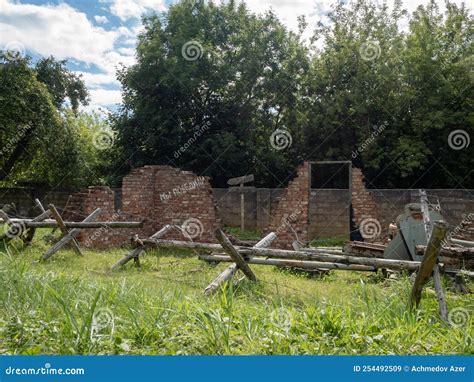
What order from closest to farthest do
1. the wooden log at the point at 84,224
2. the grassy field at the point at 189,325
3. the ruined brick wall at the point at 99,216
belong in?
the grassy field at the point at 189,325
the wooden log at the point at 84,224
the ruined brick wall at the point at 99,216

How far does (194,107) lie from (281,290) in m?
15.7

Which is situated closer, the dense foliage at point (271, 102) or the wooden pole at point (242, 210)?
the wooden pole at point (242, 210)

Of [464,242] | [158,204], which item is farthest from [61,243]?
[464,242]

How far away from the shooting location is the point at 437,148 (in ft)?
63.9

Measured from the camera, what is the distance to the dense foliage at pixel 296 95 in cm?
1933

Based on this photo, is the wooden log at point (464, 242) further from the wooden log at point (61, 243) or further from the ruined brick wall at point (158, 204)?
the wooden log at point (61, 243)

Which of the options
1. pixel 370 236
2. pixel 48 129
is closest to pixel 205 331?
pixel 370 236

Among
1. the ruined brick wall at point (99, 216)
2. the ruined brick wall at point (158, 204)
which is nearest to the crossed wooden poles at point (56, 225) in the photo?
the ruined brick wall at point (99, 216)

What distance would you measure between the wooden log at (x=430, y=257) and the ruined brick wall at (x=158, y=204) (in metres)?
8.29

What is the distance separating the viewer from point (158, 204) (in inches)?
540

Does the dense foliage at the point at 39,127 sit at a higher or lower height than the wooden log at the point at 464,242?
higher

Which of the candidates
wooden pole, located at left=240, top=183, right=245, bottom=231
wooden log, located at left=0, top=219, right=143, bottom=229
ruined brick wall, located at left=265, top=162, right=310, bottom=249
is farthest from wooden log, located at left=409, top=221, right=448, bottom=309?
wooden pole, located at left=240, top=183, right=245, bottom=231

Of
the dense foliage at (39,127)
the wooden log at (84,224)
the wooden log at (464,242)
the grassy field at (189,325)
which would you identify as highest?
the dense foliage at (39,127)

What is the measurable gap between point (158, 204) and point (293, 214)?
4.25 m
